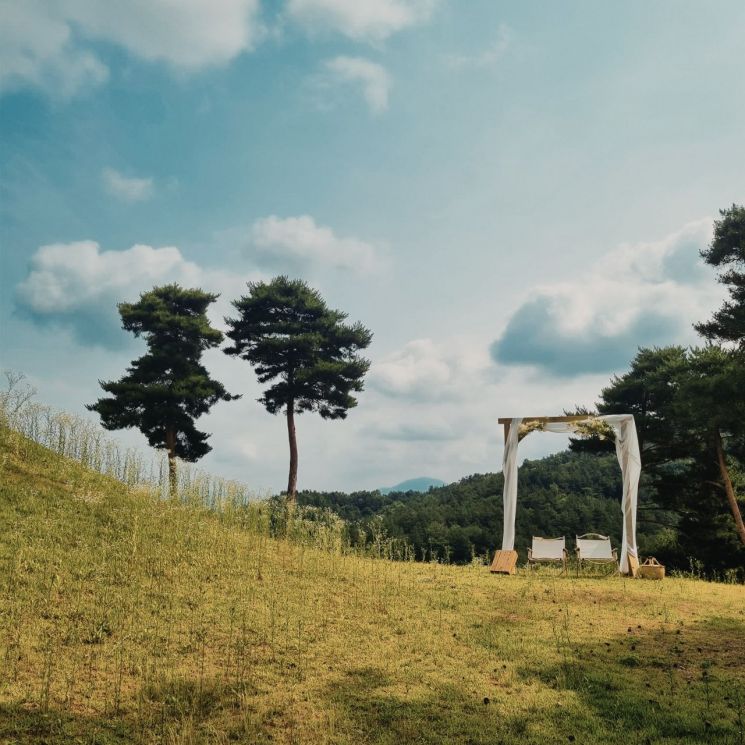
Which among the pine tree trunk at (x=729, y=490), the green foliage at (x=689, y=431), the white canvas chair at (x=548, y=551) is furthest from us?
the pine tree trunk at (x=729, y=490)

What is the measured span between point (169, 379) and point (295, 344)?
15.0 feet

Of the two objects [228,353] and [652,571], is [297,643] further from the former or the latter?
[228,353]

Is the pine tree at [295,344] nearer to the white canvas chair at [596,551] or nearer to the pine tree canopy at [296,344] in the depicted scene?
the pine tree canopy at [296,344]

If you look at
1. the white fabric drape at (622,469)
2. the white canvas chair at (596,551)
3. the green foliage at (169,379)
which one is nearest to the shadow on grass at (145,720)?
the white canvas chair at (596,551)

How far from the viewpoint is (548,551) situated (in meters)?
12.0

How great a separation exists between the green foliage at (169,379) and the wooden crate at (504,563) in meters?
12.5

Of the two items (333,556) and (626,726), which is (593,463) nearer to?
(333,556)

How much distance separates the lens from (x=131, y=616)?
6.73 m

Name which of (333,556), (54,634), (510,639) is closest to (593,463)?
(333,556)

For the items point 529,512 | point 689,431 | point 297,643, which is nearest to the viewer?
point 297,643

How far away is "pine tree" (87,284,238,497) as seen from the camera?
2111cm

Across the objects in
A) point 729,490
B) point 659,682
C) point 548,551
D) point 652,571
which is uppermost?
point 729,490

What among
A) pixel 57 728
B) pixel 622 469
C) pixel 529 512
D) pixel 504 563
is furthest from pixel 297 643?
pixel 529 512

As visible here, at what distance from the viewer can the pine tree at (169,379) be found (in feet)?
69.3
